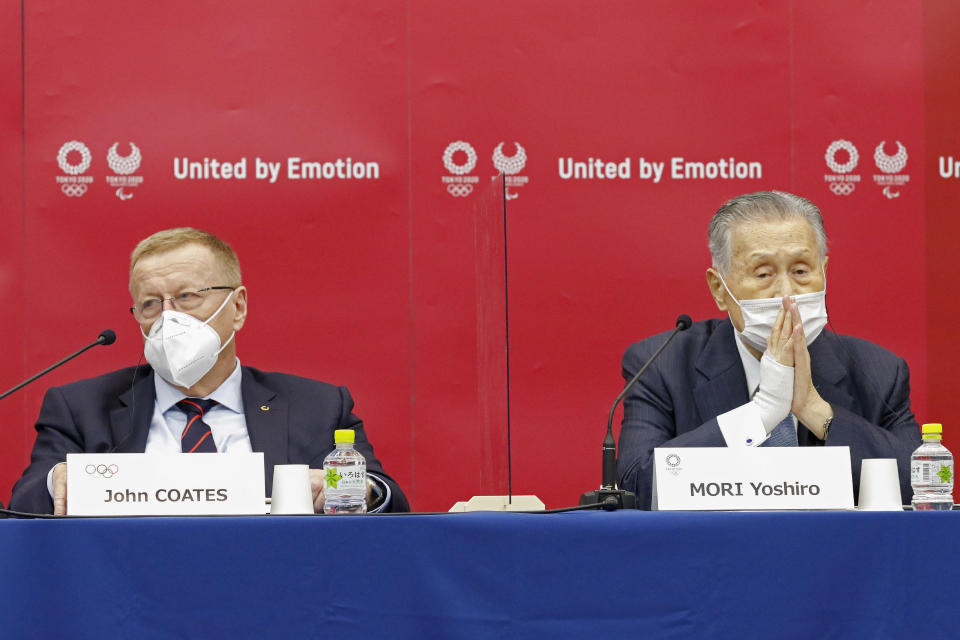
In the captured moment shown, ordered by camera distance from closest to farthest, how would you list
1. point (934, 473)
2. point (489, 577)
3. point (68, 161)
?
point (489, 577), point (934, 473), point (68, 161)

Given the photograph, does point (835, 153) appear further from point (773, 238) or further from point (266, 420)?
point (266, 420)

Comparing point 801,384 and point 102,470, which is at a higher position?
point 801,384

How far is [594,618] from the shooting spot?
173cm

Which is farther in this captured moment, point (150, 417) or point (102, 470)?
point (150, 417)

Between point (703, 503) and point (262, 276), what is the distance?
7.26 feet

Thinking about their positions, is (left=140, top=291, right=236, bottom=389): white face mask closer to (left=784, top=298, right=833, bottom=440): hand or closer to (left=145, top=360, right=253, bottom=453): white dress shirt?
(left=145, top=360, right=253, bottom=453): white dress shirt

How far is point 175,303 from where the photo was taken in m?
2.80

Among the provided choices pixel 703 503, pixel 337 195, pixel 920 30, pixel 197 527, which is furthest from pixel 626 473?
pixel 920 30

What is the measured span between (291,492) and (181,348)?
87cm

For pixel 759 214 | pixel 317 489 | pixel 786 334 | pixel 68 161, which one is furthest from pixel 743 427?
pixel 68 161

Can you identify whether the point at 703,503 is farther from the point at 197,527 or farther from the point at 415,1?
the point at 415,1

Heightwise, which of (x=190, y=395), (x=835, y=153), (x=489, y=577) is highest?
(x=835, y=153)

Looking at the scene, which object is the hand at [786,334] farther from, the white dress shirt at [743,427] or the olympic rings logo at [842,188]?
the olympic rings logo at [842,188]

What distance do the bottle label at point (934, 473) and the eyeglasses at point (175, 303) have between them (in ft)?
5.77
